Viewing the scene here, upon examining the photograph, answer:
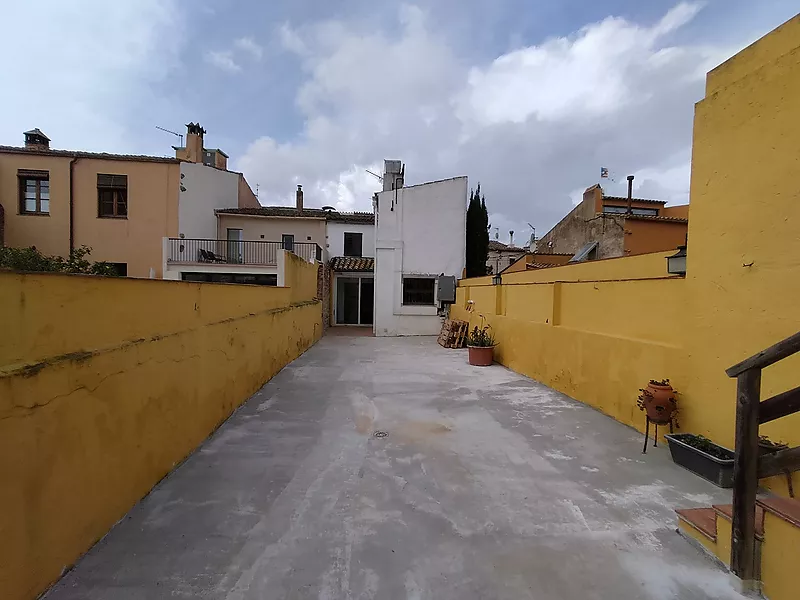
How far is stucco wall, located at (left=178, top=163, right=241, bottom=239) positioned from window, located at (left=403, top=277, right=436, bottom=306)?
1116cm

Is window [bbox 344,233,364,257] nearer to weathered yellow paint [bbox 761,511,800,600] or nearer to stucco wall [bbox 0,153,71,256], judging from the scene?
stucco wall [bbox 0,153,71,256]

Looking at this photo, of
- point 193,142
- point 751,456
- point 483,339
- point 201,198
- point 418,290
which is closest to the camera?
point 751,456

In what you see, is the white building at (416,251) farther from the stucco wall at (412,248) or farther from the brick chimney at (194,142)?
the brick chimney at (194,142)

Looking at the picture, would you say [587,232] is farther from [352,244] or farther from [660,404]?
[660,404]

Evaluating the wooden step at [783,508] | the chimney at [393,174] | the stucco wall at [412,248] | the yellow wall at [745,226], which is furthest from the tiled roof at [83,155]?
the wooden step at [783,508]

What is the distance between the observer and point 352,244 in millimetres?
20969

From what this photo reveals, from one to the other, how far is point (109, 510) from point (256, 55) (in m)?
10.6

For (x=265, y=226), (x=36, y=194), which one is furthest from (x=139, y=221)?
(x=265, y=226)

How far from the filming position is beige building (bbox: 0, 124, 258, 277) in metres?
17.4

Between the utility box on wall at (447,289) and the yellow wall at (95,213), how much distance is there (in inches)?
506

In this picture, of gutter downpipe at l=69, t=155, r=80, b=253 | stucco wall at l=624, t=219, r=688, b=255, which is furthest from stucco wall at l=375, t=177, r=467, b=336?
gutter downpipe at l=69, t=155, r=80, b=253

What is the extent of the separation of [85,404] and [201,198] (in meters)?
19.5

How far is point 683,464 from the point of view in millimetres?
3688

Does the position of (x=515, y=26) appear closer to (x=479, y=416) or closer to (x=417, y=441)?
(x=479, y=416)
